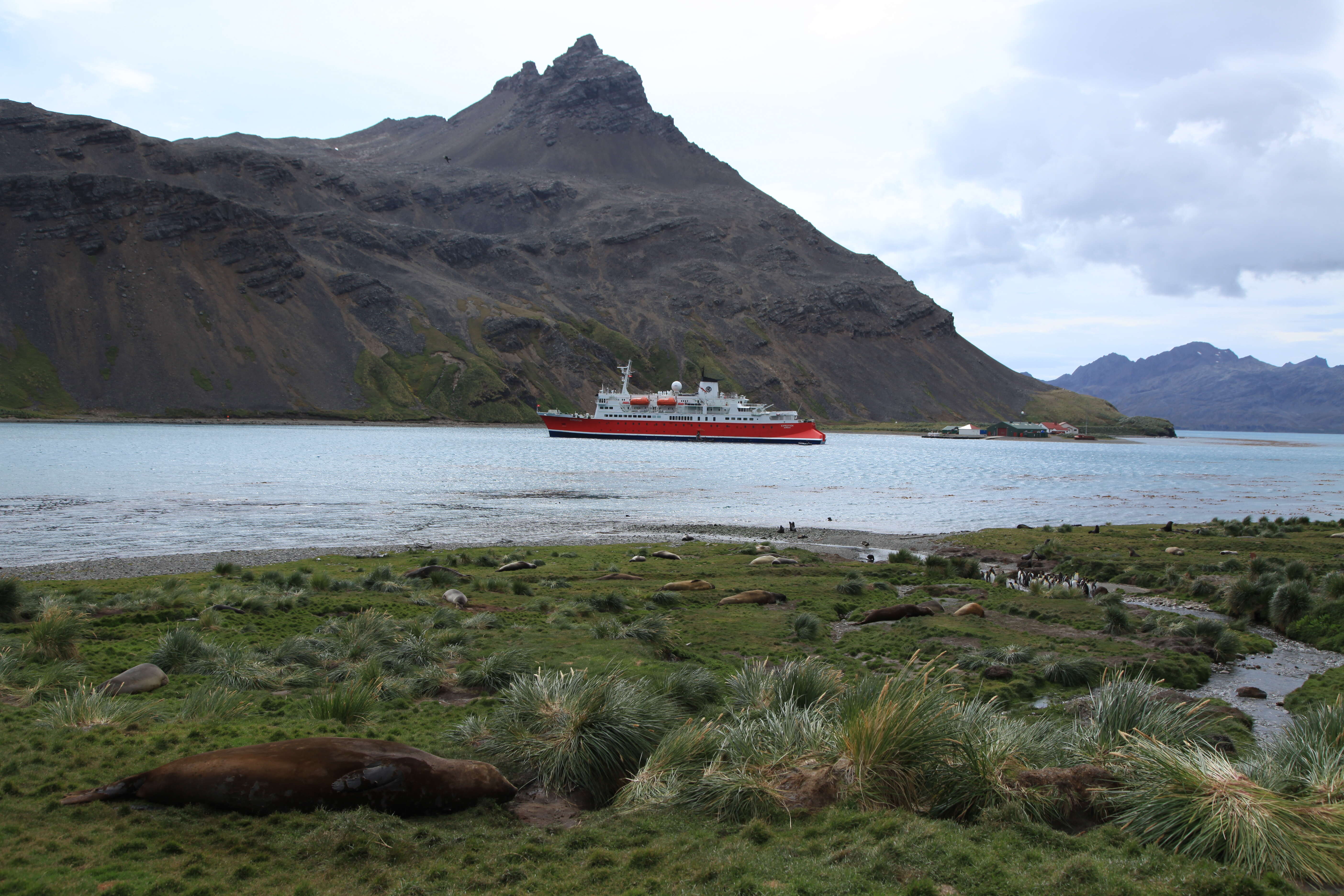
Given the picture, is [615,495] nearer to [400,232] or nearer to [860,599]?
[860,599]

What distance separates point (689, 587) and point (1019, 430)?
166 meters

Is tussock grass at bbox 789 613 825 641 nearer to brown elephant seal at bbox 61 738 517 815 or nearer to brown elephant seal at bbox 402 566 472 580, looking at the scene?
brown elephant seal at bbox 61 738 517 815

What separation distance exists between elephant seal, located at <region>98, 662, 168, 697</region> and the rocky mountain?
408 feet

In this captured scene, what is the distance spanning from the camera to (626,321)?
18088 cm

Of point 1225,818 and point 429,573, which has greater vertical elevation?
point 1225,818

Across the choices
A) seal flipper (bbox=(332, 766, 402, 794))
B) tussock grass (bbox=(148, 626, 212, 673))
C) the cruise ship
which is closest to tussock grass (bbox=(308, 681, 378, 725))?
seal flipper (bbox=(332, 766, 402, 794))

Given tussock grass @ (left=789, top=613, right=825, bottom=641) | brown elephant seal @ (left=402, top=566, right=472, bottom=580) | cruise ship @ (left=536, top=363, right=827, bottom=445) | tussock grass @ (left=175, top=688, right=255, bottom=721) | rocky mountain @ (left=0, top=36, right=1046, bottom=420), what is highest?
rocky mountain @ (left=0, top=36, right=1046, bottom=420)

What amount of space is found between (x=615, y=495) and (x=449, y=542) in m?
16.4

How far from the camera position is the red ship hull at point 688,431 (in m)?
107

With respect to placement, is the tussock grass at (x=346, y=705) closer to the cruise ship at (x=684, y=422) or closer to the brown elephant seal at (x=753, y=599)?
the brown elephant seal at (x=753, y=599)

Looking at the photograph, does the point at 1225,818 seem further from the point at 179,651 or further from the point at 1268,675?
the point at 179,651

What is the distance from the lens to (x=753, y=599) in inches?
589

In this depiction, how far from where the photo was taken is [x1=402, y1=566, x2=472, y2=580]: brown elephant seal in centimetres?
1656

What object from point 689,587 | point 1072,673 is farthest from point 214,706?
point 689,587
